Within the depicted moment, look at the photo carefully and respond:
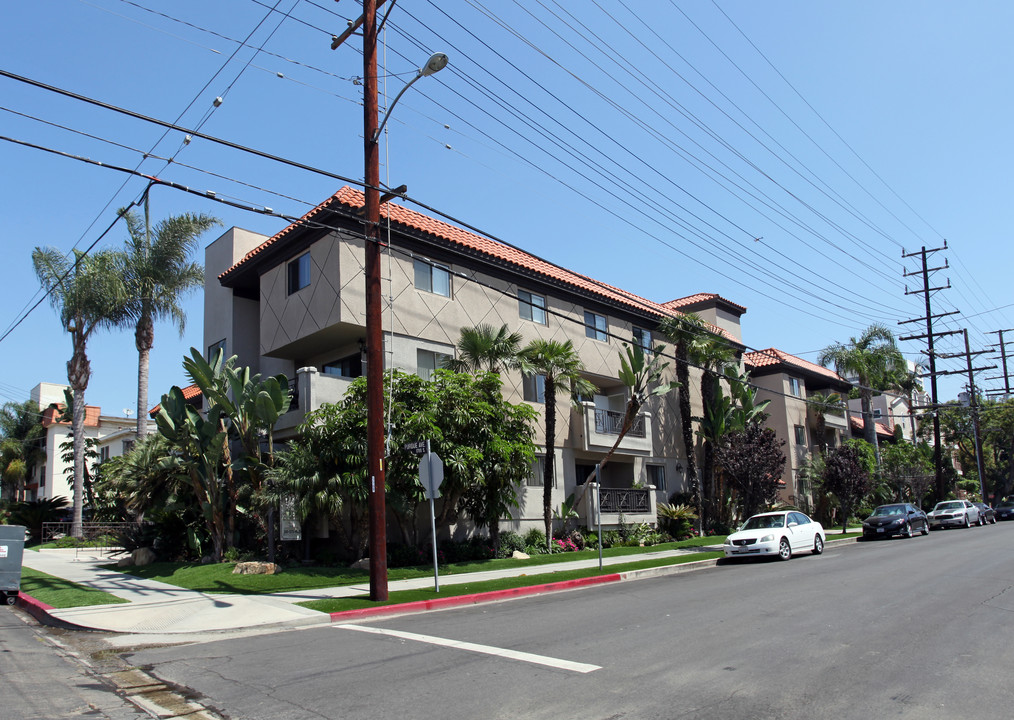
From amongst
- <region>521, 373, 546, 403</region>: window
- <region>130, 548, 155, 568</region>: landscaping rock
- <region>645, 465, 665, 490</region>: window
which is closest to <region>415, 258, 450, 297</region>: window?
<region>521, 373, 546, 403</region>: window

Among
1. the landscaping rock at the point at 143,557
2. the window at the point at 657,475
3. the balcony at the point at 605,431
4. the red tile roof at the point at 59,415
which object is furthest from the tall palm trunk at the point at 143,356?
the red tile roof at the point at 59,415

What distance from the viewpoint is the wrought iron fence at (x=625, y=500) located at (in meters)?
26.1

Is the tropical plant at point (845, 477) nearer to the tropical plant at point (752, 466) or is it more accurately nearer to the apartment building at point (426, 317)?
the tropical plant at point (752, 466)

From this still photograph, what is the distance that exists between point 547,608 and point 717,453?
19.2 m

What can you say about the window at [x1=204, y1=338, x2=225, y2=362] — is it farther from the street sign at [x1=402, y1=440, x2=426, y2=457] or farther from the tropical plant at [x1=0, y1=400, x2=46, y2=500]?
the tropical plant at [x1=0, y1=400, x2=46, y2=500]

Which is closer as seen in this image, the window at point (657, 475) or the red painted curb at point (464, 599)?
the red painted curb at point (464, 599)

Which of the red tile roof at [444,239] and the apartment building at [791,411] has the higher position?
the red tile roof at [444,239]

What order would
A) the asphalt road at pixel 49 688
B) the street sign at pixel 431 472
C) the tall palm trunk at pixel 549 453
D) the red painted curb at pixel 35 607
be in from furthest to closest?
the tall palm trunk at pixel 549 453 → the street sign at pixel 431 472 → the red painted curb at pixel 35 607 → the asphalt road at pixel 49 688

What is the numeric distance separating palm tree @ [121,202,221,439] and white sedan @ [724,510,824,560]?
20.6 meters

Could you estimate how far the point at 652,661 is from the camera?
7.80m

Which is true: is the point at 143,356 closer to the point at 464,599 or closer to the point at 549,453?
the point at 549,453

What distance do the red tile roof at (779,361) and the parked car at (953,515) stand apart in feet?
25.7

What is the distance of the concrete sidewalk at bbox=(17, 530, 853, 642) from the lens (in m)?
11.3

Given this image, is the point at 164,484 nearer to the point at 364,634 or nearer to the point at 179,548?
the point at 179,548
